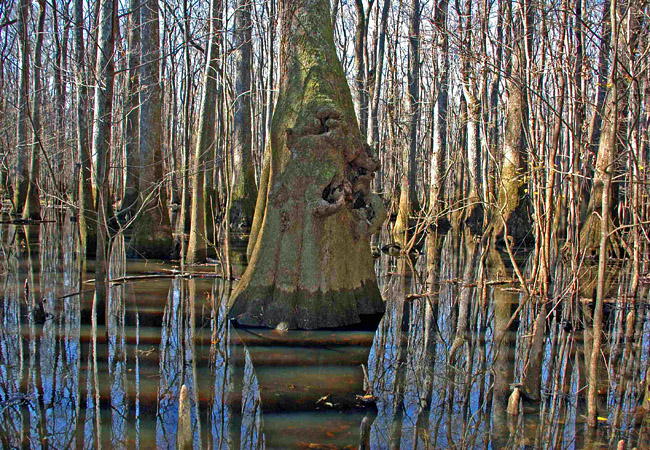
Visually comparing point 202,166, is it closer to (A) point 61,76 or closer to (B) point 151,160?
(B) point 151,160

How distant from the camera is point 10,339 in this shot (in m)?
5.19

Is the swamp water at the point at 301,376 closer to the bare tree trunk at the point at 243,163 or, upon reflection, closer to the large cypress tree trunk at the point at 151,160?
the large cypress tree trunk at the point at 151,160

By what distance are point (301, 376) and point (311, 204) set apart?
222 centimetres

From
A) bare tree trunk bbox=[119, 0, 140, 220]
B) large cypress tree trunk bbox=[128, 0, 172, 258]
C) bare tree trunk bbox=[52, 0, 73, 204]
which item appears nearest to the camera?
bare tree trunk bbox=[52, 0, 73, 204]

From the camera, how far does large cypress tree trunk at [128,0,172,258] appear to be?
10438 mm

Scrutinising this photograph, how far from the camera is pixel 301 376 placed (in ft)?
15.3

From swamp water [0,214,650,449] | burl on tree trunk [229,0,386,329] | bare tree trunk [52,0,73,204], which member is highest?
bare tree trunk [52,0,73,204]

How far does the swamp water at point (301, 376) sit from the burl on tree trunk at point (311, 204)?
1.22ft

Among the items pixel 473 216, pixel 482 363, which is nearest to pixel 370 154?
pixel 482 363

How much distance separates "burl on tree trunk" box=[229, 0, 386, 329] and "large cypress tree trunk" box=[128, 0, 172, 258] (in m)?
4.21

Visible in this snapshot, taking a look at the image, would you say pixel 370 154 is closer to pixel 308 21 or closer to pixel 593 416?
pixel 308 21

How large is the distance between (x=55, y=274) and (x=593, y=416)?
7.54m

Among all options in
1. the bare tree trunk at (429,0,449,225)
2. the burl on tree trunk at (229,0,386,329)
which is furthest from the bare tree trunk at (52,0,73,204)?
the bare tree trunk at (429,0,449,225)

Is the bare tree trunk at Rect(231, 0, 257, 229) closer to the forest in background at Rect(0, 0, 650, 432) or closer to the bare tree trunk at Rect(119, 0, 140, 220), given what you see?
the forest in background at Rect(0, 0, 650, 432)
